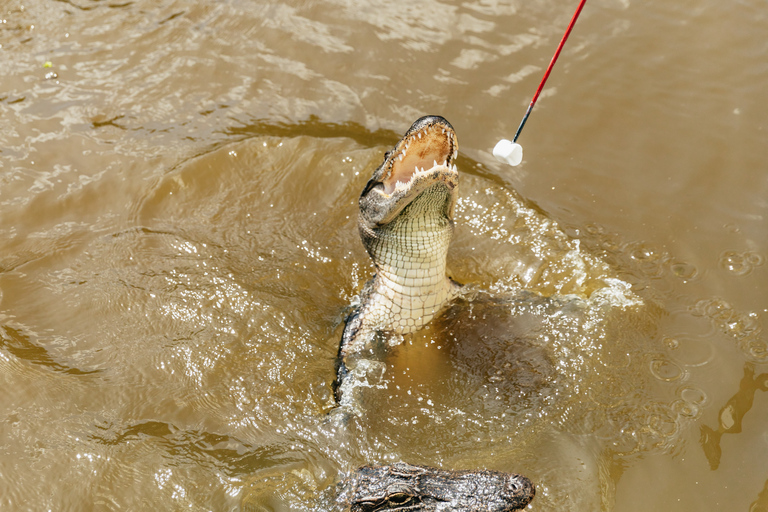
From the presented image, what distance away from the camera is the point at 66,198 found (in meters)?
5.07

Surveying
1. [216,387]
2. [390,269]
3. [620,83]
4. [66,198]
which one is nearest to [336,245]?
[390,269]

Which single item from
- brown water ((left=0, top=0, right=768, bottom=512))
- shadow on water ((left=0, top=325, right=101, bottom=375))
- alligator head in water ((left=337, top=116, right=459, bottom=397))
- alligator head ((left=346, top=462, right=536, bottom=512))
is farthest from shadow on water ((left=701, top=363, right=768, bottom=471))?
shadow on water ((left=0, top=325, right=101, bottom=375))

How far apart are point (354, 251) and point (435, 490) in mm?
2256

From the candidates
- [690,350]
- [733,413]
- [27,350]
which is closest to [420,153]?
[690,350]

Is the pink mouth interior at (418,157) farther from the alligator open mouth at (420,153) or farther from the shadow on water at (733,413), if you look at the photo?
the shadow on water at (733,413)

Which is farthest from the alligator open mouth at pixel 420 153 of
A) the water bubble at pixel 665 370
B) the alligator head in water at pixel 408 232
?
the water bubble at pixel 665 370

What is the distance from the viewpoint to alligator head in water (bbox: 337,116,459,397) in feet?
12.0

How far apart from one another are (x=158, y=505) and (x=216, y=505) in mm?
300

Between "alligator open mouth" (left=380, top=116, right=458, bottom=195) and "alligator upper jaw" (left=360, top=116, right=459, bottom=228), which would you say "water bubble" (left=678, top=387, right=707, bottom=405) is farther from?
"alligator open mouth" (left=380, top=116, right=458, bottom=195)

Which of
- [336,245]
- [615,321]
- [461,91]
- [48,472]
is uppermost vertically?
[461,91]

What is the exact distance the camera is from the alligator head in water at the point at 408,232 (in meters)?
3.65

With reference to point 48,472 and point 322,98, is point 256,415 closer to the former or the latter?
point 48,472

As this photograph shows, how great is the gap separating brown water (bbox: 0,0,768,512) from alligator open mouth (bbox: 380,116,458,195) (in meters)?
1.07

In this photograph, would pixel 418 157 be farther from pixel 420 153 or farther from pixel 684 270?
pixel 684 270
